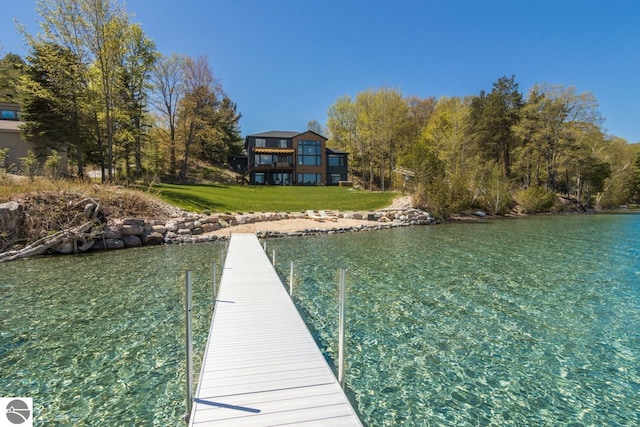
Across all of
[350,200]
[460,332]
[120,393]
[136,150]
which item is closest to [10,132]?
[136,150]

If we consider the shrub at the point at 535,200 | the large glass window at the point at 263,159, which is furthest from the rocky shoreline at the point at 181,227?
the large glass window at the point at 263,159

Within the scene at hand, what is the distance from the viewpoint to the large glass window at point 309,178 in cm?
4350

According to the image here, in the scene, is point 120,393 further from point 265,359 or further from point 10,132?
point 10,132

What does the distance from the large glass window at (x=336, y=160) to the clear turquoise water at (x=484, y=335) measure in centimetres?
3505

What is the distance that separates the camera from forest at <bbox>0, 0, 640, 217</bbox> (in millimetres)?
19219

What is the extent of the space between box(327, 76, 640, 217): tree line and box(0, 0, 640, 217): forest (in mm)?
145

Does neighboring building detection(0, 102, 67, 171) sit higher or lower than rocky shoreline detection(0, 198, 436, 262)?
higher

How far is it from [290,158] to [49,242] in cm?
3419

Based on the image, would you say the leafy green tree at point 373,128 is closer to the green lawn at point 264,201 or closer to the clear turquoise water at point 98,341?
the green lawn at point 264,201

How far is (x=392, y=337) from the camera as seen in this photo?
5160mm

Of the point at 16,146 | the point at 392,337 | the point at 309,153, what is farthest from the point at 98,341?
the point at 309,153

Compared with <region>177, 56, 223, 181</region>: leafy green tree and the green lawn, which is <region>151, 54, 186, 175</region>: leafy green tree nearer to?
<region>177, 56, 223, 181</region>: leafy green tree

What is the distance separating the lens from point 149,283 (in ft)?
26.0

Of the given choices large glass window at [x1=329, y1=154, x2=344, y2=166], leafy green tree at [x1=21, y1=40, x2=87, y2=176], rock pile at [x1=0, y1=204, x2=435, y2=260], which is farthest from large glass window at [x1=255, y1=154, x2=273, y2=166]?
rock pile at [x1=0, y1=204, x2=435, y2=260]
